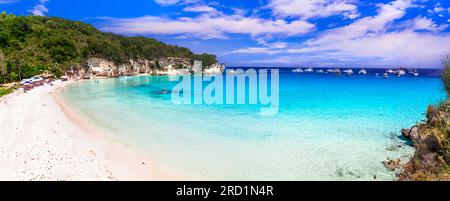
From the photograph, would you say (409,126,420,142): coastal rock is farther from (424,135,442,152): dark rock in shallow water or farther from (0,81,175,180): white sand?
(0,81,175,180): white sand

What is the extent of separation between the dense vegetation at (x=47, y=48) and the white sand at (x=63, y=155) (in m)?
40.0

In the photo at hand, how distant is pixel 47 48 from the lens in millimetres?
89688

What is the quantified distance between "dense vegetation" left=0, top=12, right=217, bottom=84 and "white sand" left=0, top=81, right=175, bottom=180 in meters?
40.0

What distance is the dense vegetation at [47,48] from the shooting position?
6420cm

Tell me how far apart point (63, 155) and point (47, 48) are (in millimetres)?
88558

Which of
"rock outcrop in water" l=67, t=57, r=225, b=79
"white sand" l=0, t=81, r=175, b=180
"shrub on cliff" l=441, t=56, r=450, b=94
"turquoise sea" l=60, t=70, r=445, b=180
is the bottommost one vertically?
"turquoise sea" l=60, t=70, r=445, b=180

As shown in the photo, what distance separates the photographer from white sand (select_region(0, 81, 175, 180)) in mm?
11633

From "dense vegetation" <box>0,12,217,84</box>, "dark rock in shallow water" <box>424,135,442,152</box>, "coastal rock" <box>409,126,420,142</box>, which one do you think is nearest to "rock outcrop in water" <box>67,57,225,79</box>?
"dense vegetation" <box>0,12,217,84</box>

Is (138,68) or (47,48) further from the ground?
(47,48)

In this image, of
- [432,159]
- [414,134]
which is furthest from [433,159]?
[414,134]

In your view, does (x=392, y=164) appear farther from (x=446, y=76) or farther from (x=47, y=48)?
(x=47, y=48)

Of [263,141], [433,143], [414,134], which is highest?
[433,143]
